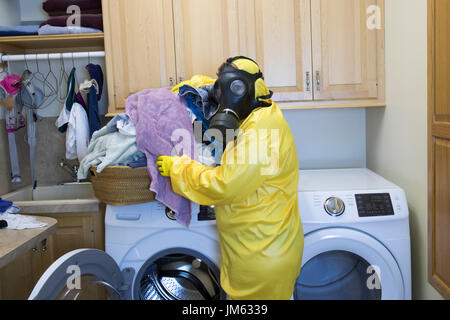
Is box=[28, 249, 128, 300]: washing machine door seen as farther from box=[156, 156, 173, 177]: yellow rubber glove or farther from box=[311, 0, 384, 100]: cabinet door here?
box=[311, 0, 384, 100]: cabinet door

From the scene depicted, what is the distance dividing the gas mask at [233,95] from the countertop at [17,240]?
0.72m

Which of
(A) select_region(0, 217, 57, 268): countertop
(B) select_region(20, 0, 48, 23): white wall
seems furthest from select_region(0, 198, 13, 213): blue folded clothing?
(B) select_region(20, 0, 48, 23): white wall

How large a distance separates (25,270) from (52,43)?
132cm

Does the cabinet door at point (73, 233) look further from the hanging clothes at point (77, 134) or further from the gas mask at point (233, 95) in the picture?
the gas mask at point (233, 95)

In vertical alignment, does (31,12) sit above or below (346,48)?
above

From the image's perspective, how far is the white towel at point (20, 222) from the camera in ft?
4.58

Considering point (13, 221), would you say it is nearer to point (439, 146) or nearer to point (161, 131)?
point (161, 131)

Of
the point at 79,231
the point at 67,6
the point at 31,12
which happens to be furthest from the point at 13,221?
the point at 31,12

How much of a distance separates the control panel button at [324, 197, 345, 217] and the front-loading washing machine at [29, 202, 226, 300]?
0.51m

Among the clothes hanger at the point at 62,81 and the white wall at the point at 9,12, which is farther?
the clothes hanger at the point at 62,81

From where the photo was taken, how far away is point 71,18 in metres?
2.11

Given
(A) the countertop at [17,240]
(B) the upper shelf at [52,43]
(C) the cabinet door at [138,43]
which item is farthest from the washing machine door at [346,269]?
(B) the upper shelf at [52,43]

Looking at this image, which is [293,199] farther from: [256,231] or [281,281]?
[281,281]

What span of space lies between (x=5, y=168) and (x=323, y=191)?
1.84m
